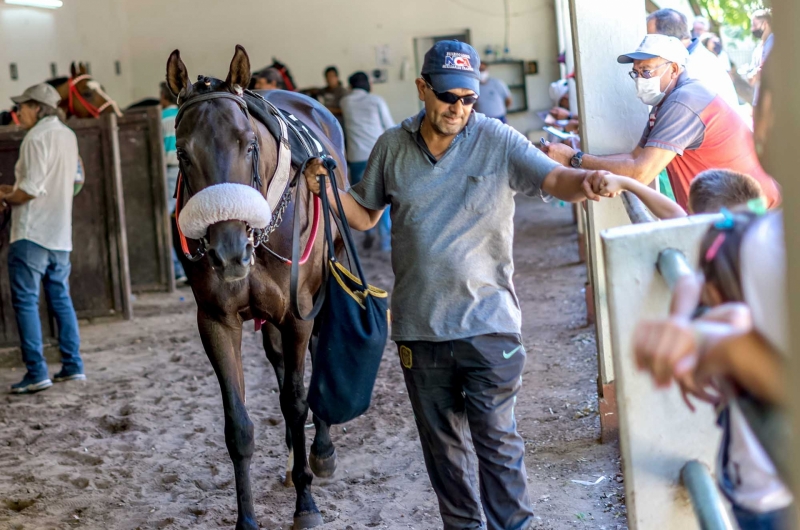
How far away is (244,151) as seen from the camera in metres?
3.59

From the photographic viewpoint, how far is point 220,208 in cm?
325

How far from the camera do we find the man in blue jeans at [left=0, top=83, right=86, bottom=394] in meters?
6.51

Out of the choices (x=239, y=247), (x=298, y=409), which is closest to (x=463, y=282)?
(x=239, y=247)

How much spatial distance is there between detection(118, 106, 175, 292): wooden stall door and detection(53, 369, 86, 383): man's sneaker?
3266 millimetres

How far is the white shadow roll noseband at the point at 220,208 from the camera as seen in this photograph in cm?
326

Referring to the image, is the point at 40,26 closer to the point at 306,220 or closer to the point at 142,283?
the point at 142,283

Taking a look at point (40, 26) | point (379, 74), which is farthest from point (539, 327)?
point (379, 74)

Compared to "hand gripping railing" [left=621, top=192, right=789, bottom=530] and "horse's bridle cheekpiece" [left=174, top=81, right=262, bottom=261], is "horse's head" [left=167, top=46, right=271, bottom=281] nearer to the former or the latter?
"horse's bridle cheekpiece" [left=174, top=81, right=262, bottom=261]

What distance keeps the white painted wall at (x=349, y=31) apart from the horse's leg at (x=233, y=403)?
16126 millimetres

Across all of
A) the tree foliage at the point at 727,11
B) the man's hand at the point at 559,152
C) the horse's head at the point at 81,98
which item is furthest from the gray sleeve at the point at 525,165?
the tree foliage at the point at 727,11

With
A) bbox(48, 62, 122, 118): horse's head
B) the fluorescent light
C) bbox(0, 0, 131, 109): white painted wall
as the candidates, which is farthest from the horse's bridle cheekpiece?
the fluorescent light

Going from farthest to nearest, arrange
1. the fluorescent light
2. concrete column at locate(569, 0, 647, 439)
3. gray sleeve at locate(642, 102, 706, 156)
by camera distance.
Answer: the fluorescent light
concrete column at locate(569, 0, 647, 439)
gray sleeve at locate(642, 102, 706, 156)

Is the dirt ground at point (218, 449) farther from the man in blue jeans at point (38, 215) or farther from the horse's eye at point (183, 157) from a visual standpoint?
the horse's eye at point (183, 157)

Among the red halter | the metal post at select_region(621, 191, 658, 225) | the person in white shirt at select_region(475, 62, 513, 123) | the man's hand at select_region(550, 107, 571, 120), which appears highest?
the person in white shirt at select_region(475, 62, 513, 123)
